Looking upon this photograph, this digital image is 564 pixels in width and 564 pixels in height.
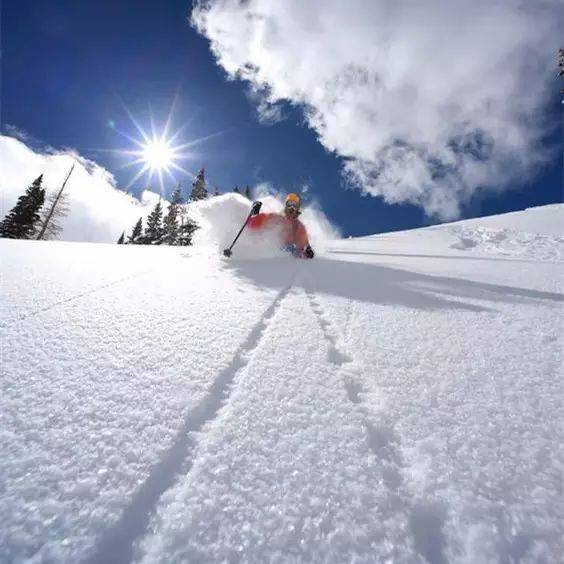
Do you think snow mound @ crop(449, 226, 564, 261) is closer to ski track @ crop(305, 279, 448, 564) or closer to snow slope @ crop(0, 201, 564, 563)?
snow slope @ crop(0, 201, 564, 563)

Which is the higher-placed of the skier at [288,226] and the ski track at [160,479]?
the skier at [288,226]

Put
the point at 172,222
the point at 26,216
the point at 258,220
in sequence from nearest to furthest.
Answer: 1. the point at 258,220
2. the point at 26,216
3. the point at 172,222

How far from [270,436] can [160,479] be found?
463 mm

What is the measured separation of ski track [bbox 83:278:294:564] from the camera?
0.99m

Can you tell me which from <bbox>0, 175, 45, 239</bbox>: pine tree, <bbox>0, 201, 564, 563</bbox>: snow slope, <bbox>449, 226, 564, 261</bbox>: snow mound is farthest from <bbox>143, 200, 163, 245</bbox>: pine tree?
<bbox>0, 201, 564, 563</bbox>: snow slope

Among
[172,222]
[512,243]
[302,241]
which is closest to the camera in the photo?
[302,241]

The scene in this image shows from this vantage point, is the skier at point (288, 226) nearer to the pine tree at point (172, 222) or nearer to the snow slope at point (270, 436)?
the snow slope at point (270, 436)

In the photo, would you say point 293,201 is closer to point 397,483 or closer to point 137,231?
point 397,483

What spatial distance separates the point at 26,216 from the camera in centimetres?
3512

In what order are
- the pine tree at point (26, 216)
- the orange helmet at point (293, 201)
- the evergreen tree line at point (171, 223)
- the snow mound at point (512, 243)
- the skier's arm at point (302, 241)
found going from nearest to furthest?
the skier's arm at point (302, 241) < the orange helmet at point (293, 201) < the snow mound at point (512, 243) < the pine tree at point (26, 216) < the evergreen tree line at point (171, 223)

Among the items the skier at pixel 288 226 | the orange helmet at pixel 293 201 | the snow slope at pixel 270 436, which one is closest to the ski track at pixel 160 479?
the snow slope at pixel 270 436

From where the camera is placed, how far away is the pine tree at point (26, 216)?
34.5 meters

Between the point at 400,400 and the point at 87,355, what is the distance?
1.81 m

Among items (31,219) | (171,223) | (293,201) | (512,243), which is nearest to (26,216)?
(31,219)
